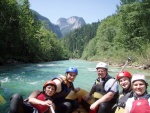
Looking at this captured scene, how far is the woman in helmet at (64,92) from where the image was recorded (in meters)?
4.91

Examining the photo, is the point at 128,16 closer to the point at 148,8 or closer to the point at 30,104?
the point at 148,8

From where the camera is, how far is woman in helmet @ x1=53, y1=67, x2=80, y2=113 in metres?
4.91

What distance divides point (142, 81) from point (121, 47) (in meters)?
38.2

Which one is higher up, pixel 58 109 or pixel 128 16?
pixel 128 16

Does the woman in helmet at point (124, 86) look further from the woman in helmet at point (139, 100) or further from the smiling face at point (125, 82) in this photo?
the woman in helmet at point (139, 100)

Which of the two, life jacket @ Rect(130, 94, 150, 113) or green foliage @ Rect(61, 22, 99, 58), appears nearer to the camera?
life jacket @ Rect(130, 94, 150, 113)

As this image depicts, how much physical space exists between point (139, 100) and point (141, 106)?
128 mm

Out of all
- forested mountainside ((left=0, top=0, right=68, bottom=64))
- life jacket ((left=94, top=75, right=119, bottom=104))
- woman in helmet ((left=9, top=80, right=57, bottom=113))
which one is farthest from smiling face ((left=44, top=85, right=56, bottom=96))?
forested mountainside ((left=0, top=0, right=68, bottom=64))

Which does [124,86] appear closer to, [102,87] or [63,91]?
[102,87]

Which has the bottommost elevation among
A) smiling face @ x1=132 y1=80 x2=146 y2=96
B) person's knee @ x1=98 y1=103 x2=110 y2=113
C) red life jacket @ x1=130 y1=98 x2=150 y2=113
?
person's knee @ x1=98 y1=103 x2=110 y2=113

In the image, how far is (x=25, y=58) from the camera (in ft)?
140

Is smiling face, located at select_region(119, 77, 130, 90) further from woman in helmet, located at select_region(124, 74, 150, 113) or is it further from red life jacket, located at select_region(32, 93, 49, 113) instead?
red life jacket, located at select_region(32, 93, 49, 113)

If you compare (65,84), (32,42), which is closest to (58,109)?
(65,84)

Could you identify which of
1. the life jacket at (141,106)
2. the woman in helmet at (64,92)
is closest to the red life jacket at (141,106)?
the life jacket at (141,106)
